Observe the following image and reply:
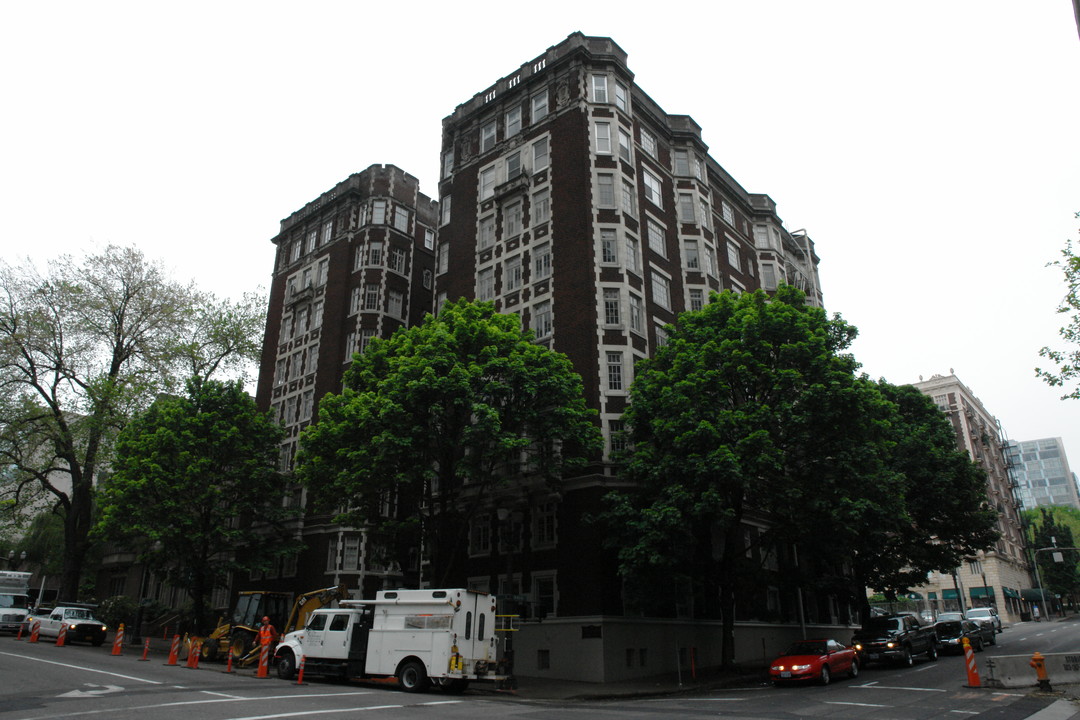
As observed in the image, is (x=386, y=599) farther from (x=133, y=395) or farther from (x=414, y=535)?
(x=133, y=395)

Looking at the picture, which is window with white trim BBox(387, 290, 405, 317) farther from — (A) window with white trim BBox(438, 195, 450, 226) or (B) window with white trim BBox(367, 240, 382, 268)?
(A) window with white trim BBox(438, 195, 450, 226)

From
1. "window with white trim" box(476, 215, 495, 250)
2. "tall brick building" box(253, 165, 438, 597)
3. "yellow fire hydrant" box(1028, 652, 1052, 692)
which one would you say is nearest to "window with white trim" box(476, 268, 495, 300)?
"window with white trim" box(476, 215, 495, 250)

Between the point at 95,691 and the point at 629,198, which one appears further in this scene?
the point at 629,198

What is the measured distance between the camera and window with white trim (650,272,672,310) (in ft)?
127

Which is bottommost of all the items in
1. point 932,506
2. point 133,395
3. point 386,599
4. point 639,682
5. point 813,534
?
point 639,682

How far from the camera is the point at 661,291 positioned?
39.3 meters

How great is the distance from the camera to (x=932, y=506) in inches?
1516

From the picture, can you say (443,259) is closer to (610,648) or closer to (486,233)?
(486,233)

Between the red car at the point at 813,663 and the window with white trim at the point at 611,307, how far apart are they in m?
16.2

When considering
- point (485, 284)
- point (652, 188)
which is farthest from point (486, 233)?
point (652, 188)

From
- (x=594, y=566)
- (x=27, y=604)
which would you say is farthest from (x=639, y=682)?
(x=27, y=604)

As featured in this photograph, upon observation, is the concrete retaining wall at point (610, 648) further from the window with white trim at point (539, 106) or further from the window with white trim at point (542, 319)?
the window with white trim at point (539, 106)

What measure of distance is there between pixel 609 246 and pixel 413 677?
22.9m

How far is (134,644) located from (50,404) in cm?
1605
